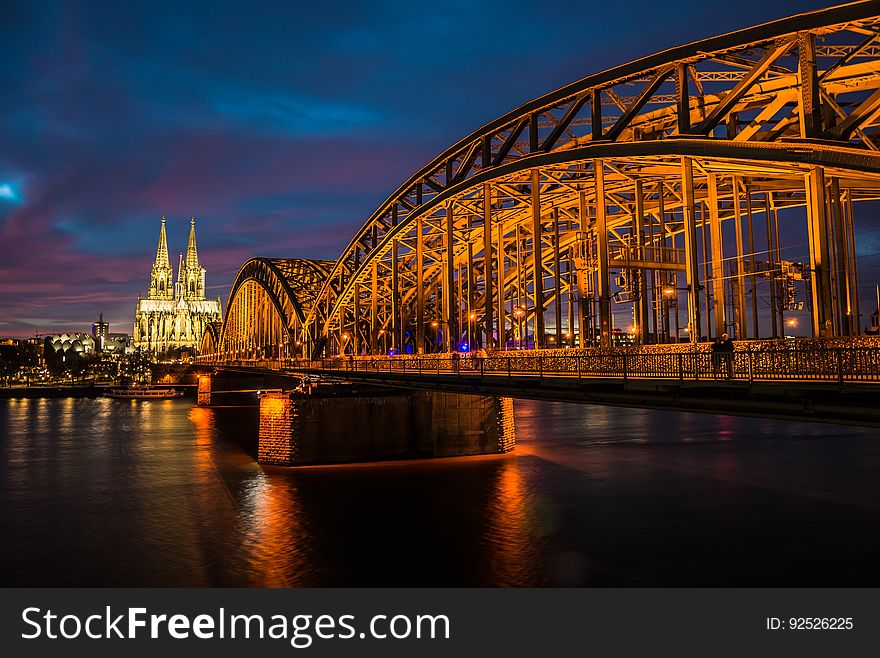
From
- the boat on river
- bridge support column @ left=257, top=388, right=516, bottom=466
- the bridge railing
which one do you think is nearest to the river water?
bridge support column @ left=257, top=388, right=516, bottom=466

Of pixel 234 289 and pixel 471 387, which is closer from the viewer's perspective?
pixel 471 387

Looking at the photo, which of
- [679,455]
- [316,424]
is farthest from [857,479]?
[316,424]

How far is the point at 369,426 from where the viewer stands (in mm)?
41438

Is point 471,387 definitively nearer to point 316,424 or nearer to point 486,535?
point 486,535

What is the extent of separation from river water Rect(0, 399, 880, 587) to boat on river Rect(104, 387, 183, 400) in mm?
79782

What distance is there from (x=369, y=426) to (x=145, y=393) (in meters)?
103

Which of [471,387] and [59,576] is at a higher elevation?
[471,387]

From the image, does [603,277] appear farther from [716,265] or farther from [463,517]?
[463,517]

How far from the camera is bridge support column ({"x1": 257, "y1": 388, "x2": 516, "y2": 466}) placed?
40.9 metres

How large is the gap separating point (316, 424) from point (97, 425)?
4446 centimetres

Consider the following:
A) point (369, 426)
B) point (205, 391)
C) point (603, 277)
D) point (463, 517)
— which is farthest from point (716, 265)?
point (205, 391)

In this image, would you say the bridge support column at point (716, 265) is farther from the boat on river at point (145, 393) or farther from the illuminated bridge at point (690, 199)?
the boat on river at point (145, 393)
